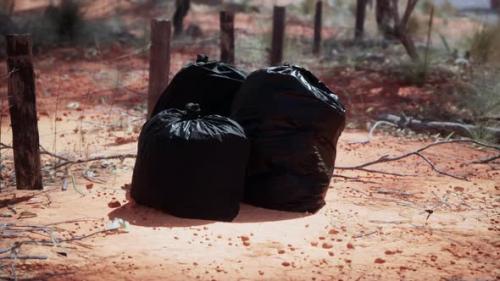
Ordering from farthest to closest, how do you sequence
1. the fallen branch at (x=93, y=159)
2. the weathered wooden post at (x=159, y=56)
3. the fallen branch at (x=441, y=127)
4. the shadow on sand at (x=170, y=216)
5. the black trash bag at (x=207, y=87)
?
the fallen branch at (x=441, y=127) < the weathered wooden post at (x=159, y=56) < the fallen branch at (x=93, y=159) < the black trash bag at (x=207, y=87) < the shadow on sand at (x=170, y=216)

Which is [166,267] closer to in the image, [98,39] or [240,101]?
[240,101]

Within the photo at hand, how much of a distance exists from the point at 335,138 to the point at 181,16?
10030mm

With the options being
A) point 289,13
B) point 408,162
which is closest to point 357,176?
point 408,162

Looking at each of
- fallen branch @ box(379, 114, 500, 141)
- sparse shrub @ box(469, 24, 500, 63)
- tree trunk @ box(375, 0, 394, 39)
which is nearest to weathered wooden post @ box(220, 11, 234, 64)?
fallen branch @ box(379, 114, 500, 141)

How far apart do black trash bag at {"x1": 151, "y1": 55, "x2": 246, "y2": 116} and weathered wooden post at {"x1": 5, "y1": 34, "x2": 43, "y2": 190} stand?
1.00 metres

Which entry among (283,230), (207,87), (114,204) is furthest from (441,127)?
(114,204)

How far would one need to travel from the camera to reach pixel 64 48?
12188mm

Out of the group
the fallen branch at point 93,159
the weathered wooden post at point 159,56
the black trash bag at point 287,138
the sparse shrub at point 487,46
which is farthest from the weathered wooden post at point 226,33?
the sparse shrub at point 487,46

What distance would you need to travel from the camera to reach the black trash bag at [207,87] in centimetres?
464

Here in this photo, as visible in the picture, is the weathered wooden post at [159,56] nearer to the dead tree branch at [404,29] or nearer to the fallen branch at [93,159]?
the fallen branch at [93,159]

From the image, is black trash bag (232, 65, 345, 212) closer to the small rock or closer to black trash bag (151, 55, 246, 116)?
black trash bag (151, 55, 246, 116)

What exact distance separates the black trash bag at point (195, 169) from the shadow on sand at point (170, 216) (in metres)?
0.05

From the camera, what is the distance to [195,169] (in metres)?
3.82

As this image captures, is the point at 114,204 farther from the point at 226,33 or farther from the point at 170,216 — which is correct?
the point at 226,33
